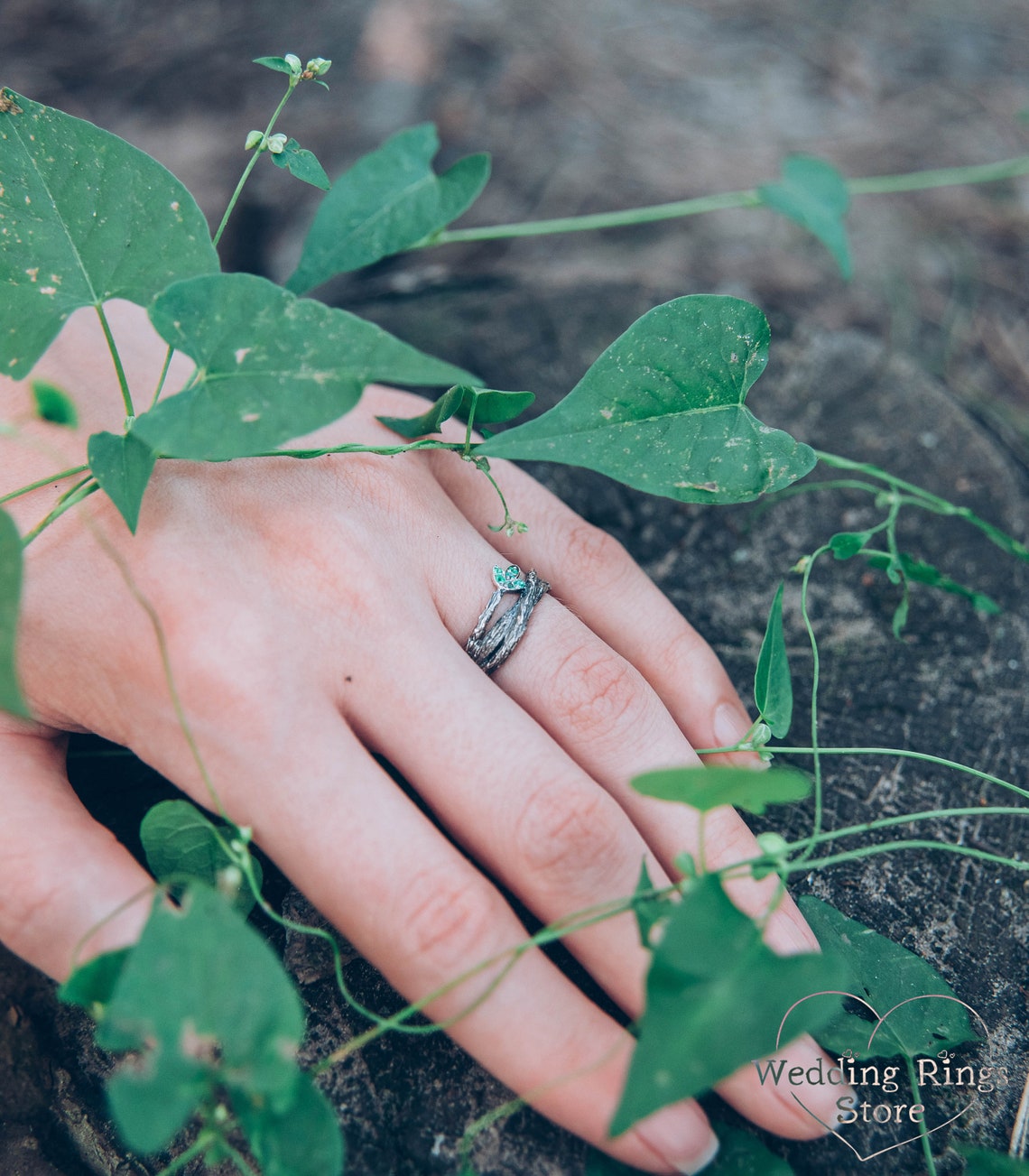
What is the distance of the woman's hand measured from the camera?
88 cm

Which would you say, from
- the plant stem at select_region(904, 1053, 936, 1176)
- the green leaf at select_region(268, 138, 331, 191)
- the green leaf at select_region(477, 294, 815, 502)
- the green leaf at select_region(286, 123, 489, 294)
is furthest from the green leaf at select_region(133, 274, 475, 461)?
the plant stem at select_region(904, 1053, 936, 1176)

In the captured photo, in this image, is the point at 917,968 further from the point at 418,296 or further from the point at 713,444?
the point at 418,296

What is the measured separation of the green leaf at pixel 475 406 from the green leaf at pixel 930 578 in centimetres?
56

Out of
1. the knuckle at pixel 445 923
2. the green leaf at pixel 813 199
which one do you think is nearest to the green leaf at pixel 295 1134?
the knuckle at pixel 445 923

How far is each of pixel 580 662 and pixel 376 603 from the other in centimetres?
29

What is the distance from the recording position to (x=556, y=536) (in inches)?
49.9

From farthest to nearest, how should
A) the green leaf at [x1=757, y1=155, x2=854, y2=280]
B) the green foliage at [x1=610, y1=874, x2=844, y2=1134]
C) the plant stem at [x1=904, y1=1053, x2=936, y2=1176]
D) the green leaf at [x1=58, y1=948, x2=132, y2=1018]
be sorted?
the green leaf at [x1=757, y1=155, x2=854, y2=280], the plant stem at [x1=904, y1=1053, x2=936, y2=1176], the green leaf at [x1=58, y1=948, x2=132, y2=1018], the green foliage at [x1=610, y1=874, x2=844, y2=1134]

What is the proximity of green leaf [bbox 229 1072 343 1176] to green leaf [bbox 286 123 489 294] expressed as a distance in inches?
40.3

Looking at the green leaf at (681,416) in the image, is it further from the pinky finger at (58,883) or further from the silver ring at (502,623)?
the pinky finger at (58,883)

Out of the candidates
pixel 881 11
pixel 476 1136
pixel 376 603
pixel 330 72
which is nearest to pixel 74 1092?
pixel 476 1136

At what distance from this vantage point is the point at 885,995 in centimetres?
93

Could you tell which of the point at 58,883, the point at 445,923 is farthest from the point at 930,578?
the point at 58,883

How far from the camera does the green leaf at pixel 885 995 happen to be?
911 mm

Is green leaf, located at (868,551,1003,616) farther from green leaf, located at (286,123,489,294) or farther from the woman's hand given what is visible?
green leaf, located at (286,123,489,294)
